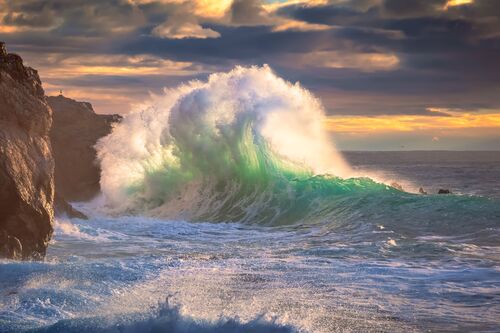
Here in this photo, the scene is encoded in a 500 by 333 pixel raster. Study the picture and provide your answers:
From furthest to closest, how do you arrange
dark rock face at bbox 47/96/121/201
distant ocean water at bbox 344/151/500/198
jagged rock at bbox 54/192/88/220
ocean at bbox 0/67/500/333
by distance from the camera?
1. distant ocean water at bbox 344/151/500/198
2. dark rock face at bbox 47/96/121/201
3. jagged rock at bbox 54/192/88/220
4. ocean at bbox 0/67/500/333

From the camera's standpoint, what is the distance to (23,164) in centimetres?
1259

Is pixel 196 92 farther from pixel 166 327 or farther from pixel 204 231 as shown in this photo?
pixel 166 327

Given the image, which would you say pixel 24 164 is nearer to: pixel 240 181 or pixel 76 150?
pixel 240 181

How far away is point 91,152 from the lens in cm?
3381

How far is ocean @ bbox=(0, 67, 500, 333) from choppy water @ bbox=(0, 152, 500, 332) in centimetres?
4

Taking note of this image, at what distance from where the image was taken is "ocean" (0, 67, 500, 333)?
910 cm

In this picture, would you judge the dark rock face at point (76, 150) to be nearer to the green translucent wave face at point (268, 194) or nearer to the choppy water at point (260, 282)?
the green translucent wave face at point (268, 194)

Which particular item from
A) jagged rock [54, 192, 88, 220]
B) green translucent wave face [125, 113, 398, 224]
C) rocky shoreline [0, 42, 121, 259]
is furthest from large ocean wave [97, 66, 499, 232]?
rocky shoreline [0, 42, 121, 259]

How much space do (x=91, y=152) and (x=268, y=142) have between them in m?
9.54

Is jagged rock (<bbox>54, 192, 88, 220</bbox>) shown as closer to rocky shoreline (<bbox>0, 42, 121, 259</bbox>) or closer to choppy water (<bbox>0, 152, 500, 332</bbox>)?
choppy water (<bbox>0, 152, 500, 332</bbox>)

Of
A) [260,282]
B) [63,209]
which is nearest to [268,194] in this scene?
[63,209]

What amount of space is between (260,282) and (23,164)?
4638mm

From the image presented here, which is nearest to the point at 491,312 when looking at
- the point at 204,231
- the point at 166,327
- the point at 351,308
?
the point at 351,308

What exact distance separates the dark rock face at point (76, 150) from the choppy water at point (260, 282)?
1363 centimetres
